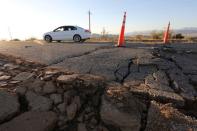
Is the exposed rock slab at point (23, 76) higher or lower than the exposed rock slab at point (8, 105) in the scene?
higher

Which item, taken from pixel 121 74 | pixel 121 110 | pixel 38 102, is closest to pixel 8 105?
pixel 38 102

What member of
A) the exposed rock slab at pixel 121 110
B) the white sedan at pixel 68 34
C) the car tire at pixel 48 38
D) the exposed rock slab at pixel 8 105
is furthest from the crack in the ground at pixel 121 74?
the car tire at pixel 48 38

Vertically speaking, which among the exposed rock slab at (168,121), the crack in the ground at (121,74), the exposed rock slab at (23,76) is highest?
the exposed rock slab at (23,76)

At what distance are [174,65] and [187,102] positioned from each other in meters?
2.17

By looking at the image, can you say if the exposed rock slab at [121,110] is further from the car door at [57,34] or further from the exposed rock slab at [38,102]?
the car door at [57,34]

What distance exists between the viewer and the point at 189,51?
9492 millimetres

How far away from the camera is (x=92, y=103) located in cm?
477

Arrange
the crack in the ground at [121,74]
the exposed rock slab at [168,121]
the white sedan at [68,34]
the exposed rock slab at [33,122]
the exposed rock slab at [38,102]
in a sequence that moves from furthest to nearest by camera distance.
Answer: the white sedan at [68,34], the crack in the ground at [121,74], the exposed rock slab at [38,102], the exposed rock slab at [168,121], the exposed rock slab at [33,122]

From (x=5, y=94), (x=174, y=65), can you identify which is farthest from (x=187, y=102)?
(x=5, y=94)

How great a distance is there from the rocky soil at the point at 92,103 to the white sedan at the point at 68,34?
1264 centimetres

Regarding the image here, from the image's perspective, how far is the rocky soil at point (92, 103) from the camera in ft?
14.4

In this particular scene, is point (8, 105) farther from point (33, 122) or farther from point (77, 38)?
point (77, 38)

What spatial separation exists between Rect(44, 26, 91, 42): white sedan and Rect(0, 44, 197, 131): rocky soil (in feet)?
41.5

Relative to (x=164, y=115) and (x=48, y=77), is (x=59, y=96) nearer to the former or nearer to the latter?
(x=48, y=77)
